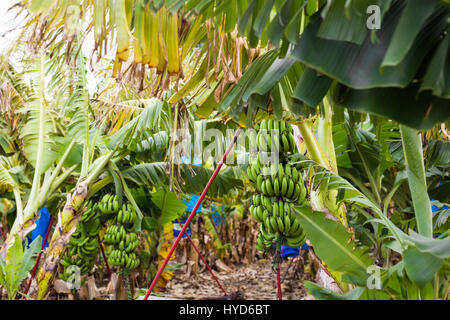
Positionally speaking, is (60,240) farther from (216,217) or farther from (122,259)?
(216,217)

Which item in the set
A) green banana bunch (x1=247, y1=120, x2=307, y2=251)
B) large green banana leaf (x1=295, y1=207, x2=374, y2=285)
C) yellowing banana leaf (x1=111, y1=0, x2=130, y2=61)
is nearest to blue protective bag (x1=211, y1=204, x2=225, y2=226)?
green banana bunch (x1=247, y1=120, x2=307, y2=251)

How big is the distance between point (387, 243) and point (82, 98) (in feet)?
7.50

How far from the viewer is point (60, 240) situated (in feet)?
A: 7.84

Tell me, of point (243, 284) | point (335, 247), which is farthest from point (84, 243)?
point (335, 247)

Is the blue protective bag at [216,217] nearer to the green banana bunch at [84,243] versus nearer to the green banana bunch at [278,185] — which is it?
the green banana bunch at [84,243]

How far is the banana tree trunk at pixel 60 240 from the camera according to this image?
234 centimetres

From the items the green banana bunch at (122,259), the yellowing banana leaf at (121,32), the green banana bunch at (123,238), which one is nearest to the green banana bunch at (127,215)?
the green banana bunch at (123,238)

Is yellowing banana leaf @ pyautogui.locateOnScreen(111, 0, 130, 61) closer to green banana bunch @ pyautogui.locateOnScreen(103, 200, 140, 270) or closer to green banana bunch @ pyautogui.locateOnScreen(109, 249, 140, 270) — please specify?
green banana bunch @ pyautogui.locateOnScreen(103, 200, 140, 270)

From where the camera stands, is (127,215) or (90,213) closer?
(127,215)

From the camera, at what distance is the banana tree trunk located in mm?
2344

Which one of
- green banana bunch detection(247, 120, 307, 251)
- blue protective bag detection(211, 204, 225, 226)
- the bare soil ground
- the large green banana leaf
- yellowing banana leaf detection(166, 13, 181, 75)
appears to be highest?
blue protective bag detection(211, 204, 225, 226)

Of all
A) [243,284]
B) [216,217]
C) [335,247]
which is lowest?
[243,284]

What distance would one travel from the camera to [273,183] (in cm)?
163
